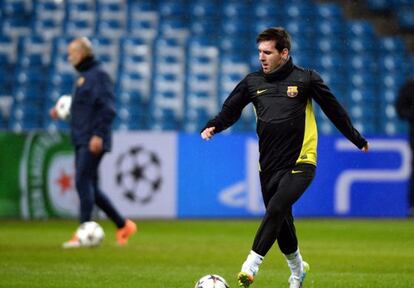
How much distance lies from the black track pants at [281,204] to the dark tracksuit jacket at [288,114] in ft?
0.22

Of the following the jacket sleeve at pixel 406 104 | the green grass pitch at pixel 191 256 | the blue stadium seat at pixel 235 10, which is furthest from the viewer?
the blue stadium seat at pixel 235 10

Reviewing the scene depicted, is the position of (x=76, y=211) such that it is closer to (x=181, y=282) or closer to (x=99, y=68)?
(x=99, y=68)

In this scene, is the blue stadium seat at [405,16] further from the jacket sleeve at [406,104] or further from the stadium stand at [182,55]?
the jacket sleeve at [406,104]

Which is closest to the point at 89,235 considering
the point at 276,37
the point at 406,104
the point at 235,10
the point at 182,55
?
the point at 276,37

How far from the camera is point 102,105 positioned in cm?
1075

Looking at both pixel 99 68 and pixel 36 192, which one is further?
pixel 36 192

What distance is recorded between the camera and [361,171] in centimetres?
1630

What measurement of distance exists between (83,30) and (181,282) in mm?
13720

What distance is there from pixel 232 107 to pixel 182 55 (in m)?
13.4

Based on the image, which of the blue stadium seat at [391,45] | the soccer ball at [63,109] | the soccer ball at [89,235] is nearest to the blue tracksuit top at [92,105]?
the soccer ball at [63,109]

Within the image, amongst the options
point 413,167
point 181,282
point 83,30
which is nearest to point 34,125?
point 83,30

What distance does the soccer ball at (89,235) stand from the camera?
1062 centimetres

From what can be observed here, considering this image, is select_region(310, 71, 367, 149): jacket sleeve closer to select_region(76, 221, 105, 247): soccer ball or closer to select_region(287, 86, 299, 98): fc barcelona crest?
select_region(287, 86, 299, 98): fc barcelona crest

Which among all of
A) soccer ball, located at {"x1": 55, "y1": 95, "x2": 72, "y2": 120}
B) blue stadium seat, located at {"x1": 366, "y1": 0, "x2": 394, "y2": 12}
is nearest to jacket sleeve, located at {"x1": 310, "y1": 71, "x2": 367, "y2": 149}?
soccer ball, located at {"x1": 55, "y1": 95, "x2": 72, "y2": 120}
